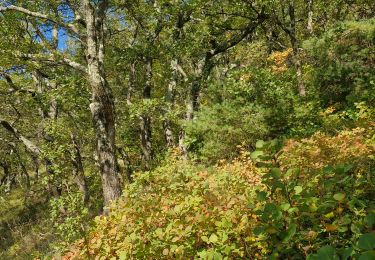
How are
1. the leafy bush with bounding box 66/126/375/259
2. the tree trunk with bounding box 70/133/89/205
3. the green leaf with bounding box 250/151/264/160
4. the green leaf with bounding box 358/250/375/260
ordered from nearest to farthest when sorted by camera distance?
the green leaf with bounding box 358/250/375/260, the green leaf with bounding box 250/151/264/160, the leafy bush with bounding box 66/126/375/259, the tree trunk with bounding box 70/133/89/205

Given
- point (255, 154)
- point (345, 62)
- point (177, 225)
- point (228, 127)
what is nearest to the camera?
point (255, 154)

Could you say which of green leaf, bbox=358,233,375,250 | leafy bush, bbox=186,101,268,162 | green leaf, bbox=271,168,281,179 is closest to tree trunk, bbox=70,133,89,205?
leafy bush, bbox=186,101,268,162

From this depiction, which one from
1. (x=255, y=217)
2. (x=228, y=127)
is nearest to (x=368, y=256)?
(x=255, y=217)

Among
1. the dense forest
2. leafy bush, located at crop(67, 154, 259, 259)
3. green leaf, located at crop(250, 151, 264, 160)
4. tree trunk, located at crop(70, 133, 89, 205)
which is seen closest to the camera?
green leaf, located at crop(250, 151, 264, 160)

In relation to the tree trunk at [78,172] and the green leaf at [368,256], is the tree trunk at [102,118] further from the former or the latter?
the green leaf at [368,256]

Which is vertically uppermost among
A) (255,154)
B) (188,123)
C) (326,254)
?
(188,123)

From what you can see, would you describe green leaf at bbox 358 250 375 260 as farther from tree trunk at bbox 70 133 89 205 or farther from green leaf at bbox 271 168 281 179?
tree trunk at bbox 70 133 89 205

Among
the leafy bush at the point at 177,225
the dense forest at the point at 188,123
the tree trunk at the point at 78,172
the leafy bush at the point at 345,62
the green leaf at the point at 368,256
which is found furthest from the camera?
the tree trunk at the point at 78,172

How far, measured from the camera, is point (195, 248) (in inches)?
159

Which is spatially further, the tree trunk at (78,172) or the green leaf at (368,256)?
the tree trunk at (78,172)

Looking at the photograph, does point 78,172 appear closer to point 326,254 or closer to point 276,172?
point 276,172

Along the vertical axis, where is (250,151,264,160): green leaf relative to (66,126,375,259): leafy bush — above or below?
above

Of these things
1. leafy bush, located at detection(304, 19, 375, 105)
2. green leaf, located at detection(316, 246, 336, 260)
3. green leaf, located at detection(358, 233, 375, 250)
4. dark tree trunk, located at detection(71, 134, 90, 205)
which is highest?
leafy bush, located at detection(304, 19, 375, 105)

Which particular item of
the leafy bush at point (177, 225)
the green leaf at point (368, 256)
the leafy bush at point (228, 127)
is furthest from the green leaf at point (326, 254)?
the leafy bush at point (228, 127)
